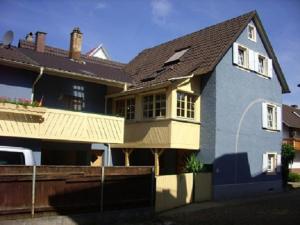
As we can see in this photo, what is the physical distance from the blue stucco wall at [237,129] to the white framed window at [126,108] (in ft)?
11.8

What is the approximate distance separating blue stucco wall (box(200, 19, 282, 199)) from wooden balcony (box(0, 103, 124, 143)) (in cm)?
452

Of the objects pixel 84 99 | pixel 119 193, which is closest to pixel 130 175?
pixel 119 193

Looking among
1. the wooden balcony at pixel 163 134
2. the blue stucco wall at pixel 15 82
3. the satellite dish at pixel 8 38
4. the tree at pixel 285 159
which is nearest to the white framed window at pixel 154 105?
the wooden balcony at pixel 163 134

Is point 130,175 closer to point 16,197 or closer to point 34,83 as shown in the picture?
point 16,197

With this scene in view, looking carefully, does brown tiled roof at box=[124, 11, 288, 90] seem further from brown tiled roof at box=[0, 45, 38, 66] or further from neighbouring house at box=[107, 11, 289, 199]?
brown tiled roof at box=[0, 45, 38, 66]

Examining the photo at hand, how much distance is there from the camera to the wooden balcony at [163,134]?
17.5 metres

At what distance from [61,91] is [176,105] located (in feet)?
17.6

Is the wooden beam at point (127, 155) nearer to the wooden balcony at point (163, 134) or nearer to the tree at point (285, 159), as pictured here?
the wooden balcony at point (163, 134)

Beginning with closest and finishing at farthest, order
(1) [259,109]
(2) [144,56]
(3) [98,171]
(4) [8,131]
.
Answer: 1. (3) [98,171]
2. (4) [8,131]
3. (1) [259,109]
4. (2) [144,56]

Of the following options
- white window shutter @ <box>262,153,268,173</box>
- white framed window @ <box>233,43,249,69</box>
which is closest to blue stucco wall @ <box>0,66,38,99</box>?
white framed window @ <box>233,43,249,69</box>

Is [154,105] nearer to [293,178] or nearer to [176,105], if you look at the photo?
[176,105]

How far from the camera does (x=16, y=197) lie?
32.8 ft

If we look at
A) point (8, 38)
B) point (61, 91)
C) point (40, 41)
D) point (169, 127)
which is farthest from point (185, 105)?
point (40, 41)

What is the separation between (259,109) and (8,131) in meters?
13.6
